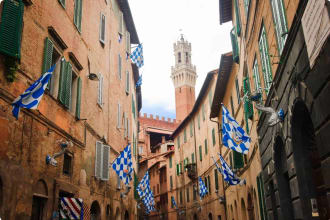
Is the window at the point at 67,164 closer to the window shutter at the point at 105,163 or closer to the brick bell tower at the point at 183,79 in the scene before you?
the window shutter at the point at 105,163

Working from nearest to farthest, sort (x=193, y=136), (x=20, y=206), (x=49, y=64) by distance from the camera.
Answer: (x=20, y=206) < (x=49, y=64) < (x=193, y=136)

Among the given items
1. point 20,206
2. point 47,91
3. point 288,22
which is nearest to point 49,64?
point 47,91

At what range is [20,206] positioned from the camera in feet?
25.7

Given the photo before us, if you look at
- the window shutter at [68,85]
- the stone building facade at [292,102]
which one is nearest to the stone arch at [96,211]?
the window shutter at [68,85]

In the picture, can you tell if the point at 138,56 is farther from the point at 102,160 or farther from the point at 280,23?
the point at 280,23

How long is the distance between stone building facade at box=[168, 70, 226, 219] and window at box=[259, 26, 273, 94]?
1628 centimetres

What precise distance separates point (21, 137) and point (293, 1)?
6.23 metres

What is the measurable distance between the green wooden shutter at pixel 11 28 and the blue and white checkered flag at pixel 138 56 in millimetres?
15804

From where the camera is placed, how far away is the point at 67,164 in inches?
451

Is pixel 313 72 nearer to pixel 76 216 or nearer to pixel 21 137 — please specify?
pixel 21 137

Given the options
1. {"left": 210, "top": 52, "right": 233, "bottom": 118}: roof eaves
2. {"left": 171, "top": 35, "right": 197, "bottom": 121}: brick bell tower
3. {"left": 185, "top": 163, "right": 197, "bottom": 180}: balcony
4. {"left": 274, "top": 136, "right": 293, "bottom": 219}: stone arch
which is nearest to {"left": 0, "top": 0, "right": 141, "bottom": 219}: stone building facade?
{"left": 210, "top": 52, "right": 233, "bottom": 118}: roof eaves

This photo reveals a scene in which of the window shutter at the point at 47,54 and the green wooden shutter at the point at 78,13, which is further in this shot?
the green wooden shutter at the point at 78,13

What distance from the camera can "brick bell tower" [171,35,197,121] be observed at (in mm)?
81688

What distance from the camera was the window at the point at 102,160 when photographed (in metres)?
14.5
